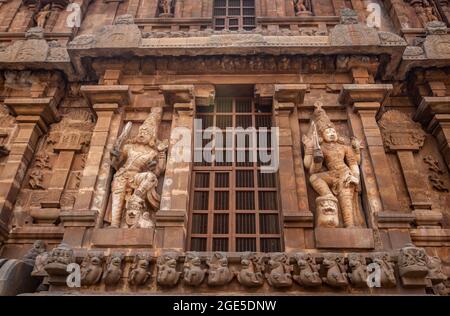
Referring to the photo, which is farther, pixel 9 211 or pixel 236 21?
pixel 236 21

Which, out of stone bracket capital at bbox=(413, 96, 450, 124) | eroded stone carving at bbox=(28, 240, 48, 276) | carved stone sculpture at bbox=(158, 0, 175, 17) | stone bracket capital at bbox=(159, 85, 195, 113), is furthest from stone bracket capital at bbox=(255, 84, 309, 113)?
eroded stone carving at bbox=(28, 240, 48, 276)

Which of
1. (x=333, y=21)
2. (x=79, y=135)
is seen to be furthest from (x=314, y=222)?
(x=333, y=21)

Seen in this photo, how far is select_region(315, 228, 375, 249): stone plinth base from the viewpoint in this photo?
24.0 feet

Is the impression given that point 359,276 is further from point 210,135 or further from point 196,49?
point 196,49

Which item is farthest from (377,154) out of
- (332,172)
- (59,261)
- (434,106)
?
(59,261)

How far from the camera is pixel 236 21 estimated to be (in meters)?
13.7

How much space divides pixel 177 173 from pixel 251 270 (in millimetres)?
2842

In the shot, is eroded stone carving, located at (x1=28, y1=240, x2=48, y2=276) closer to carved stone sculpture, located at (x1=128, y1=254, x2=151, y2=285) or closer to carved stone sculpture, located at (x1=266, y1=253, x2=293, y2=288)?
carved stone sculpture, located at (x1=128, y1=254, x2=151, y2=285)

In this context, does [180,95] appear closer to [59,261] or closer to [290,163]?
[290,163]

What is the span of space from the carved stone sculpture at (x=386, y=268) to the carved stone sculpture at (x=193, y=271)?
3106mm

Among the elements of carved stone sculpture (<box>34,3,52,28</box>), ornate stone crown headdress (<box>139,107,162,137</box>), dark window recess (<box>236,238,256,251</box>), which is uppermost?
carved stone sculpture (<box>34,3,52,28</box>)

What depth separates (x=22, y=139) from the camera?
10.1 meters

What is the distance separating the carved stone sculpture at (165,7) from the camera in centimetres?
1355

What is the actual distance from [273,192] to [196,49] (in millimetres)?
4176
